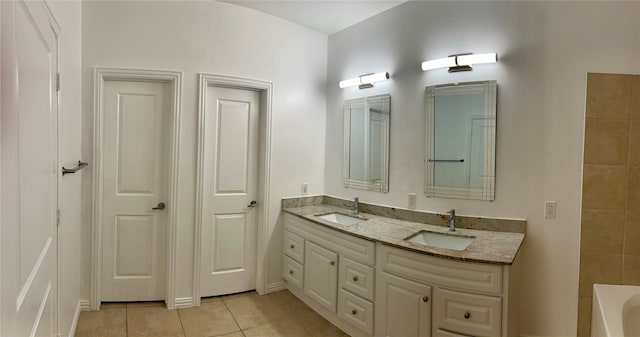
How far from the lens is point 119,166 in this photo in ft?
9.02

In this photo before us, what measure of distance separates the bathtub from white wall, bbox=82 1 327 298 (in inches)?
92.7

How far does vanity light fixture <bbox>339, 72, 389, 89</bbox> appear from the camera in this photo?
114 inches

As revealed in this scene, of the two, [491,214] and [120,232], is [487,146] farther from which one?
[120,232]

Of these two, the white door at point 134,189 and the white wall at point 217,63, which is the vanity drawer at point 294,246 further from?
the white door at point 134,189

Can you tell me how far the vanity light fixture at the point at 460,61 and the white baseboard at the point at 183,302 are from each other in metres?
2.67

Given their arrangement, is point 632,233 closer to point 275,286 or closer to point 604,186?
point 604,186

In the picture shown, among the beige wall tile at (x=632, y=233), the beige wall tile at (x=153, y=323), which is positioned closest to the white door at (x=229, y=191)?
the beige wall tile at (x=153, y=323)

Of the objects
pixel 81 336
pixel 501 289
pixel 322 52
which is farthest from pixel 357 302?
pixel 322 52

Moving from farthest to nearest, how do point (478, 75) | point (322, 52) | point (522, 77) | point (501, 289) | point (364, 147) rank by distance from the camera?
point (322, 52), point (364, 147), point (478, 75), point (522, 77), point (501, 289)

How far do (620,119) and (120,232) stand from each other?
3.61 metres

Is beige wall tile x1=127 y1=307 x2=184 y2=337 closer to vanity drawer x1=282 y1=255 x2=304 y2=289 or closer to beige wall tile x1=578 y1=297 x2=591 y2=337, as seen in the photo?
vanity drawer x1=282 y1=255 x2=304 y2=289

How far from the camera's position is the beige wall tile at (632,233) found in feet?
6.66

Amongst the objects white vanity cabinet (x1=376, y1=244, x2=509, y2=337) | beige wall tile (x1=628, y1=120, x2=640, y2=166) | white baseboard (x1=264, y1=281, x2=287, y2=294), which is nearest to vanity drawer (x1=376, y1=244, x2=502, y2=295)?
white vanity cabinet (x1=376, y1=244, x2=509, y2=337)

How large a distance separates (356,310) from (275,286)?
1.13 metres
